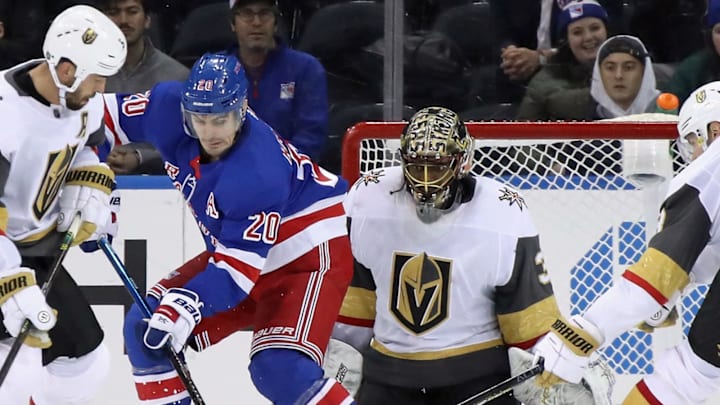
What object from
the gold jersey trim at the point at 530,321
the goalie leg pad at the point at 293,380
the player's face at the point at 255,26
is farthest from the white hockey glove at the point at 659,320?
the player's face at the point at 255,26

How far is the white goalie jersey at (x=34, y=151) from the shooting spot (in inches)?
136

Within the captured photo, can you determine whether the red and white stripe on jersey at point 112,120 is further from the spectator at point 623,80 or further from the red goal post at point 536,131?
the spectator at point 623,80

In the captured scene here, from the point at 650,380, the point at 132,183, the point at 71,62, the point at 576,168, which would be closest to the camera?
the point at 650,380

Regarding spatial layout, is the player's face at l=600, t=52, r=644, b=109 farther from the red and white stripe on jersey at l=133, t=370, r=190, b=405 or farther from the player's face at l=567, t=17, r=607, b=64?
the red and white stripe on jersey at l=133, t=370, r=190, b=405

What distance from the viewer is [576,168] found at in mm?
3986

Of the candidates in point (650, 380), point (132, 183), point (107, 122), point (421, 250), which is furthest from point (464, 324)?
point (132, 183)

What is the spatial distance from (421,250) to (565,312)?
88 cm

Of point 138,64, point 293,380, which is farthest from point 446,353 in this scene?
point 138,64

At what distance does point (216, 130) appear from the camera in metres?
3.26

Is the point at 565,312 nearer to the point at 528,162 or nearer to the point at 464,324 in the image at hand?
the point at 528,162

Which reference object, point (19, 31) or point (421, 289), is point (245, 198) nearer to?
point (421, 289)

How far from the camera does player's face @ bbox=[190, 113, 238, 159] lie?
3248 millimetres

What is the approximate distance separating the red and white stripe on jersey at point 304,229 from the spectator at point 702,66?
4.69 ft

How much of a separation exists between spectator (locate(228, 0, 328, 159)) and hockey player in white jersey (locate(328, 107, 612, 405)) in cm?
117
